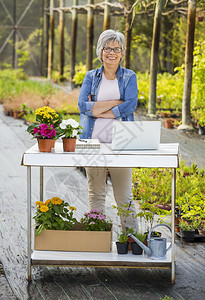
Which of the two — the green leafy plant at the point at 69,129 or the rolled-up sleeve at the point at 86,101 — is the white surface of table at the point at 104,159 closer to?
the green leafy plant at the point at 69,129

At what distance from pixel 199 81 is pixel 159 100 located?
11.9 ft

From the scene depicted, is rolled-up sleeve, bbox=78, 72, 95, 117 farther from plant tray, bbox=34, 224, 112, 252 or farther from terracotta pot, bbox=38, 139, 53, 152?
plant tray, bbox=34, 224, 112, 252

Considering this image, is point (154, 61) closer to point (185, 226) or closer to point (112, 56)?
point (185, 226)

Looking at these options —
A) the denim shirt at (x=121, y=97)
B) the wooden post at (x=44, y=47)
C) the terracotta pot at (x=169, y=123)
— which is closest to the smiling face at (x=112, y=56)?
the denim shirt at (x=121, y=97)

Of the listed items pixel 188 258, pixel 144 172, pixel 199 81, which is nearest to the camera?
pixel 188 258

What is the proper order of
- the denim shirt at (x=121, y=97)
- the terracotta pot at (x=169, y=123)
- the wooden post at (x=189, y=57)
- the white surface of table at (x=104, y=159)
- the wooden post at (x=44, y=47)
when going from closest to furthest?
the white surface of table at (x=104, y=159) < the denim shirt at (x=121, y=97) < the wooden post at (x=189, y=57) < the terracotta pot at (x=169, y=123) < the wooden post at (x=44, y=47)

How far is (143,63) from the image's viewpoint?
840 inches

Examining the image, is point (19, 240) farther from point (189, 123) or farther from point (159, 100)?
point (159, 100)

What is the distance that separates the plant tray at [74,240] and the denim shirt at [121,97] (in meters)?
0.66

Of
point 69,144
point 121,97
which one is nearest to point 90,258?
point 69,144

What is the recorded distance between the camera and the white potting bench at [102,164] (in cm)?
332

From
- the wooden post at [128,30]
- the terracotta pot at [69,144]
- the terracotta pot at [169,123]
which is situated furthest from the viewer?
the wooden post at [128,30]

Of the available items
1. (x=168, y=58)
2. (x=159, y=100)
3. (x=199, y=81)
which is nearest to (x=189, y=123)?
(x=199, y=81)

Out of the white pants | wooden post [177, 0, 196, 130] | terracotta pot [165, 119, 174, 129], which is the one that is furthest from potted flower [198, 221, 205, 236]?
terracotta pot [165, 119, 174, 129]
